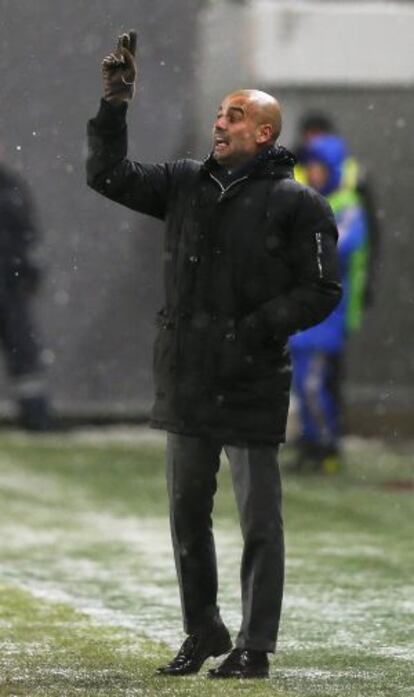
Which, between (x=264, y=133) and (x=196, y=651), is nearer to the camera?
(x=264, y=133)

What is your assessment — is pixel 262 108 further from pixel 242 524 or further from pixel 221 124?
pixel 242 524

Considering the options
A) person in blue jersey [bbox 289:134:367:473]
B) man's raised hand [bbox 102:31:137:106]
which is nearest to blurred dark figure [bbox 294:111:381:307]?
person in blue jersey [bbox 289:134:367:473]

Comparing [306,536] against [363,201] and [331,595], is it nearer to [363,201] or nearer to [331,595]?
[331,595]

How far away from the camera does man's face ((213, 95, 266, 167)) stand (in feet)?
23.2

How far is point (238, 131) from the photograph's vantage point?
709cm

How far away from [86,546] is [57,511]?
4.09 feet

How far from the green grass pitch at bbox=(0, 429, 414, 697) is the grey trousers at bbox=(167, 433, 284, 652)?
192 mm

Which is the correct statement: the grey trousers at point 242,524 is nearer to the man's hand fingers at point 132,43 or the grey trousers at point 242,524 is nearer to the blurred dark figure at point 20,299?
the man's hand fingers at point 132,43

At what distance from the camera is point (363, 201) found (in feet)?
49.8

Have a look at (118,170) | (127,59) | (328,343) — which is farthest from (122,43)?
(328,343)

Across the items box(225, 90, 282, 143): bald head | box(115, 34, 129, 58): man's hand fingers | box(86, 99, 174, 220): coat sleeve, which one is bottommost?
box(86, 99, 174, 220): coat sleeve

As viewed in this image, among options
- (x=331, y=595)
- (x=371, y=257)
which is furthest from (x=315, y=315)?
(x=371, y=257)

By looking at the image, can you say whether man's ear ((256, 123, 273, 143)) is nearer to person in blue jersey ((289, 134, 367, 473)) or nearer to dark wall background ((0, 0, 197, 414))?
person in blue jersey ((289, 134, 367, 473))

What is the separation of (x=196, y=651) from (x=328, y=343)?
7.24 m
